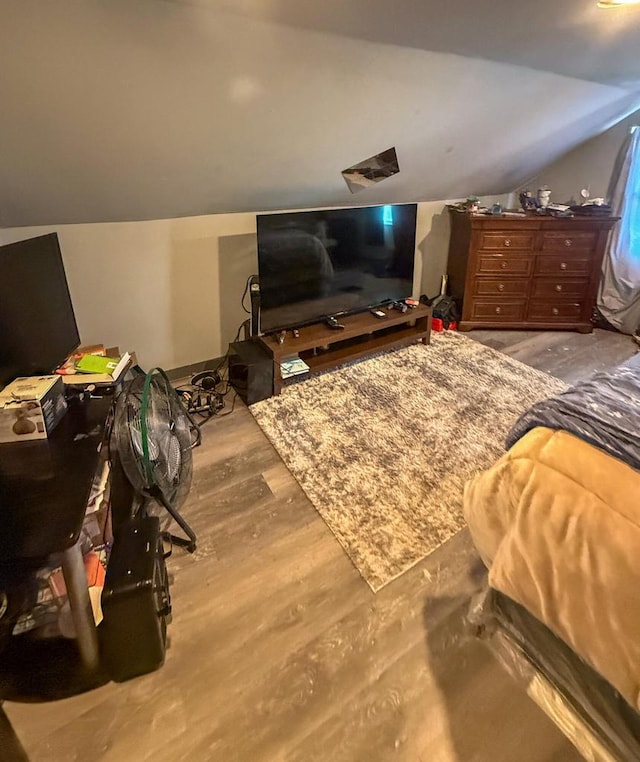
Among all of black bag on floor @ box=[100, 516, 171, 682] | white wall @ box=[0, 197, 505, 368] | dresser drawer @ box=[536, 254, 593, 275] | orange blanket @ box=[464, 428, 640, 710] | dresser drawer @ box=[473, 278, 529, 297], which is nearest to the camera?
orange blanket @ box=[464, 428, 640, 710]

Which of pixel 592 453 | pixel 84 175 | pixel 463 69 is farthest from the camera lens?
pixel 463 69

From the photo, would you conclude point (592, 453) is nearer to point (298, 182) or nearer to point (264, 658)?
point (264, 658)

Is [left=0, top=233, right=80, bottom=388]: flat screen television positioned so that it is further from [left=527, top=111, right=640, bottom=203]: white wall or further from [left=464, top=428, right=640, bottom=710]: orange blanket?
[left=527, top=111, right=640, bottom=203]: white wall

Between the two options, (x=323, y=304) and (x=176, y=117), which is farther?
(x=323, y=304)

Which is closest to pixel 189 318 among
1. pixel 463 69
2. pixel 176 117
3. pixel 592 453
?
pixel 176 117

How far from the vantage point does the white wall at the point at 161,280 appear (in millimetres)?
2498

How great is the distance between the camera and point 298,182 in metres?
2.74

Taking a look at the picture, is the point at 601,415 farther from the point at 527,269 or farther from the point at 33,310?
the point at 527,269

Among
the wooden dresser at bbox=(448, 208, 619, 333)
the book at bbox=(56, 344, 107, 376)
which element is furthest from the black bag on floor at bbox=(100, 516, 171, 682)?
the wooden dresser at bbox=(448, 208, 619, 333)

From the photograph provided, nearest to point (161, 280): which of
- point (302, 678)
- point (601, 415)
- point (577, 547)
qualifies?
point (302, 678)

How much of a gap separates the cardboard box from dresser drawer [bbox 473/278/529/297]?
323cm

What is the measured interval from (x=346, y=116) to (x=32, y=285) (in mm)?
1690

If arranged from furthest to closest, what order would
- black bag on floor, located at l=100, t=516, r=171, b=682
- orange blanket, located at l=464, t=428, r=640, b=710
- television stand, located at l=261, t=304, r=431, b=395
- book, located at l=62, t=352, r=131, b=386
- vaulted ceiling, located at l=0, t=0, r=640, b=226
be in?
television stand, located at l=261, t=304, r=431, b=395 → book, located at l=62, t=352, r=131, b=386 → vaulted ceiling, located at l=0, t=0, r=640, b=226 → black bag on floor, located at l=100, t=516, r=171, b=682 → orange blanket, located at l=464, t=428, r=640, b=710

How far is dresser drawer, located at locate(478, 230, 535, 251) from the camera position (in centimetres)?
350
